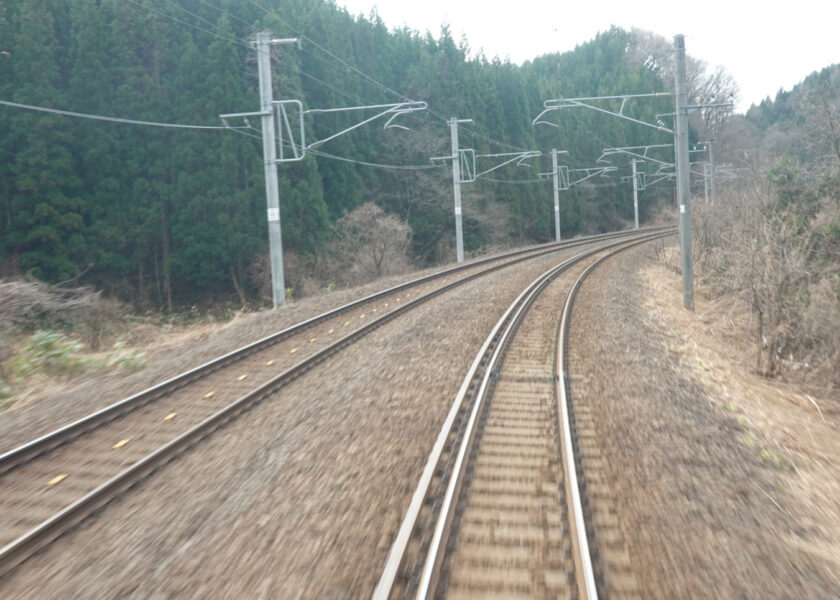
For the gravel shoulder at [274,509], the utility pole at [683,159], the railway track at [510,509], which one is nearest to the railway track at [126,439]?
the gravel shoulder at [274,509]

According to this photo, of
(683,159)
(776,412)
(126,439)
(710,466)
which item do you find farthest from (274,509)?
(683,159)

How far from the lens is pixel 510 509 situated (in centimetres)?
553

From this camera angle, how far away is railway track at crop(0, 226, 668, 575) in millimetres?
5457

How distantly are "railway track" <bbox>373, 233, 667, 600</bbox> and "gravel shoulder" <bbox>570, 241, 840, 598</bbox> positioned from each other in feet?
0.86

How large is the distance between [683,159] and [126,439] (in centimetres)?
1390

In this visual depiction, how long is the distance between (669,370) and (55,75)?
26100mm

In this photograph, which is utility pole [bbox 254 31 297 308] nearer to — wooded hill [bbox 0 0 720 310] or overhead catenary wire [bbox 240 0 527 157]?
wooded hill [bbox 0 0 720 310]

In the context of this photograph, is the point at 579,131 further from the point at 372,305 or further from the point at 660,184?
the point at 372,305

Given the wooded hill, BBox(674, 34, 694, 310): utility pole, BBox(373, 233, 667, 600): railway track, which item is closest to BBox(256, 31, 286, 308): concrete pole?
the wooded hill

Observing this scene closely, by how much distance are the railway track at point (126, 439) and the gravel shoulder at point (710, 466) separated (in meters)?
4.09

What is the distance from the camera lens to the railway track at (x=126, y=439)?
17.9ft

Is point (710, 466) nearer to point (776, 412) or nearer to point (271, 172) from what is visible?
point (776, 412)

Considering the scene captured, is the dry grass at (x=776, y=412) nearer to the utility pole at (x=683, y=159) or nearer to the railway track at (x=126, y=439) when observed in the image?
the utility pole at (x=683, y=159)

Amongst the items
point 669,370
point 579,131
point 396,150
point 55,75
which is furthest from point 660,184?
point 669,370
